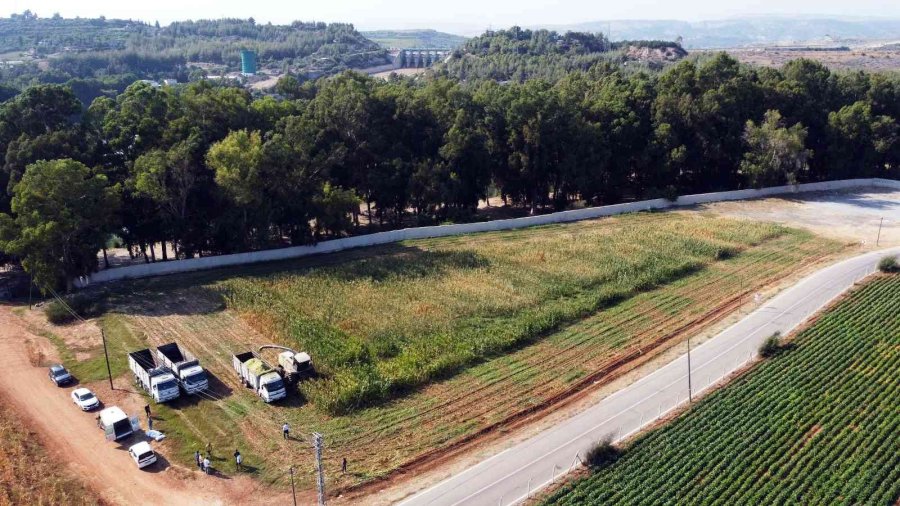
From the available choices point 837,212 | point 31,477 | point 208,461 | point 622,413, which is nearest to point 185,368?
point 208,461

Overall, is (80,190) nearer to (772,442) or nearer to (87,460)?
(87,460)

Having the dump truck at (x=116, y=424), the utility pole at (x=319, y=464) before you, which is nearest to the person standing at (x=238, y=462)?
the utility pole at (x=319, y=464)

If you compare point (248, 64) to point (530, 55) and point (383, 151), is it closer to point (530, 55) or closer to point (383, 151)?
point (530, 55)

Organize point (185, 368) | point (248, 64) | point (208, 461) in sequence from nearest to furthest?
point (208, 461)
point (185, 368)
point (248, 64)

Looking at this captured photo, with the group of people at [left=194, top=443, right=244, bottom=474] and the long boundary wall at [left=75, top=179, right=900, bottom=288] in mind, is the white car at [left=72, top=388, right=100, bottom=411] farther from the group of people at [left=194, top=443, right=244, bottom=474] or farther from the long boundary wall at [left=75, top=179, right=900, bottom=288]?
the long boundary wall at [left=75, top=179, right=900, bottom=288]

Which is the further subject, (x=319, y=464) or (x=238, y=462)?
(x=238, y=462)

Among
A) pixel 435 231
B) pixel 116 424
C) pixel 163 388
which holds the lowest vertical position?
pixel 116 424

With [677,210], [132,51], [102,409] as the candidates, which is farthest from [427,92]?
[132,51]
